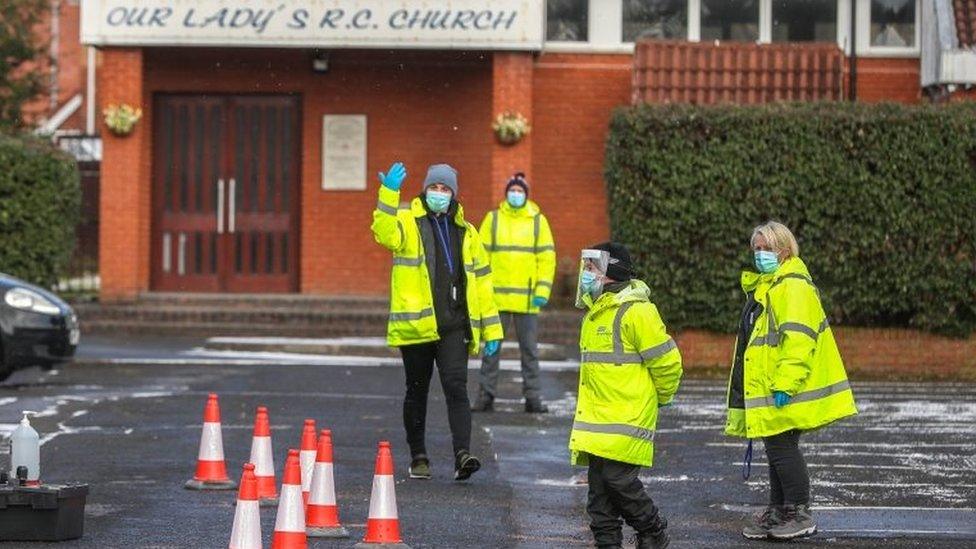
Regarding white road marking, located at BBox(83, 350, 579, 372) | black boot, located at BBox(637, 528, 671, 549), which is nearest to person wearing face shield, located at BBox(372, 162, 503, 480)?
black boot, located at BBox(637, 528, 671, 549)

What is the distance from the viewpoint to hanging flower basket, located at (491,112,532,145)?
25172 millimetres

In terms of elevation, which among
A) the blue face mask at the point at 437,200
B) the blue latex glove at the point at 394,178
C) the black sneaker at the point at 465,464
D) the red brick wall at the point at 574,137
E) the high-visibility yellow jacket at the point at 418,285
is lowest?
the black sneaker at the point at 465,464

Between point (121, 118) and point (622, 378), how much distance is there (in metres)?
16.5

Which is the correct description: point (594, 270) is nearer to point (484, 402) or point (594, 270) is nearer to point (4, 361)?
point (484, 402)

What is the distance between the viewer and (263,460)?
37.0 ft

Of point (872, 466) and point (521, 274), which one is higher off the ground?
point (521, 274)

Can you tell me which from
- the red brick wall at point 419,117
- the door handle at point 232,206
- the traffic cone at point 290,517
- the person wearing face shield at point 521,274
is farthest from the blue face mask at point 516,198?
the door handle at point 232,206

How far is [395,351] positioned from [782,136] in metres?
4.75

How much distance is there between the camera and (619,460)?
381 inches

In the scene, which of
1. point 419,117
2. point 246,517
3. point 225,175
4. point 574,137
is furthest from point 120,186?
point 246,517

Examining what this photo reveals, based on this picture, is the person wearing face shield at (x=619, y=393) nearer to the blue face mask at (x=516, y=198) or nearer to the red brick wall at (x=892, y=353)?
the blue face mask at (x=516, y=198)

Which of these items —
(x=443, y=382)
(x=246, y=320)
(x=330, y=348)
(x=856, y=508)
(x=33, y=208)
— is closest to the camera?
(x=856, y=508)

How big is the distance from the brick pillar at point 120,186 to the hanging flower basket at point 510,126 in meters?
4.45

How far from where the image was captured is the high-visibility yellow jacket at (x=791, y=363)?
10.6 meters
